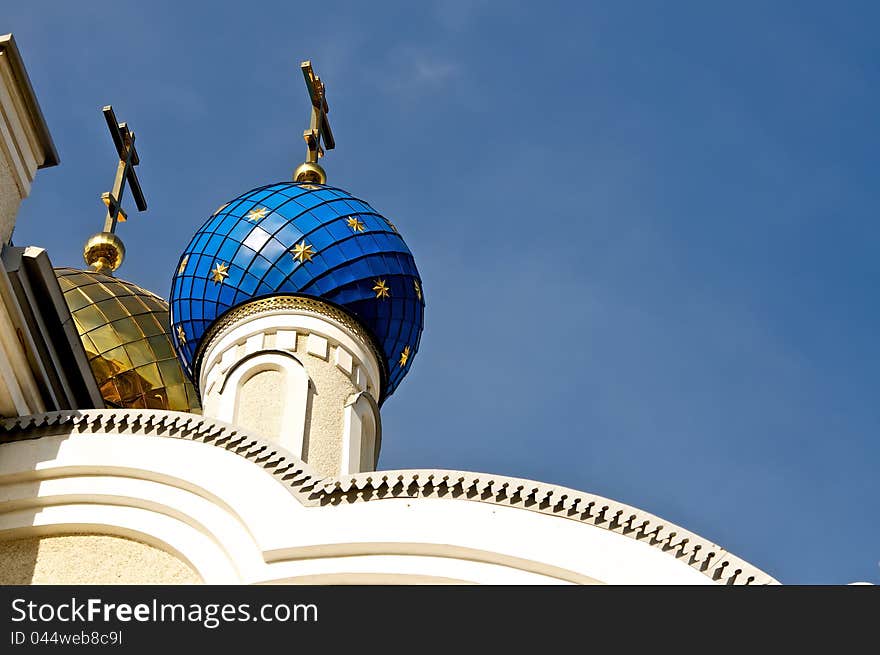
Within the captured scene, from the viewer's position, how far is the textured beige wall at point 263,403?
894cm

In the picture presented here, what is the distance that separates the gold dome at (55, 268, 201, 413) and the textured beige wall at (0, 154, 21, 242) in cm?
522

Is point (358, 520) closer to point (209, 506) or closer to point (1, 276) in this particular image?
point (209, 506)

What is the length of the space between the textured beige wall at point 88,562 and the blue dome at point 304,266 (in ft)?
14.0

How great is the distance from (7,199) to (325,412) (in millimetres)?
3360

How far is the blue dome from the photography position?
9984 millimetres

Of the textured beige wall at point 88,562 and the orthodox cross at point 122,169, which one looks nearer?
the textured beige wall at point 88,562

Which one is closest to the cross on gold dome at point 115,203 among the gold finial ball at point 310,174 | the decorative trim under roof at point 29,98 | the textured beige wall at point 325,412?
the gold finial ball at point 310,174

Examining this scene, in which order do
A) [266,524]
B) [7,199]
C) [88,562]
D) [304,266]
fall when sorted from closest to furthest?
[266,524]
[88,562]
[7,199]
[304,266]

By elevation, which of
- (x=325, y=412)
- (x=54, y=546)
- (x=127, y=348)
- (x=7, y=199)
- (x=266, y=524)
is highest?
(x=127, y=348)

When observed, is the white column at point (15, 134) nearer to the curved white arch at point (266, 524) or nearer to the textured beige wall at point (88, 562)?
the curved white arch at point (266, 524)

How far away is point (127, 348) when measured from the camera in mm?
11930

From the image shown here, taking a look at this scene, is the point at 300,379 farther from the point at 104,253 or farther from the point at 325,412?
Answer: the point at 104,253

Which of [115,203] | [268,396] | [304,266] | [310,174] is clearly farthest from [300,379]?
[115,203]

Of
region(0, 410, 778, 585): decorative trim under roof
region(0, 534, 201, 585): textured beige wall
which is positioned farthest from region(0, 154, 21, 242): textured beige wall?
region(0, 534, 201, 585): textured beige wall
